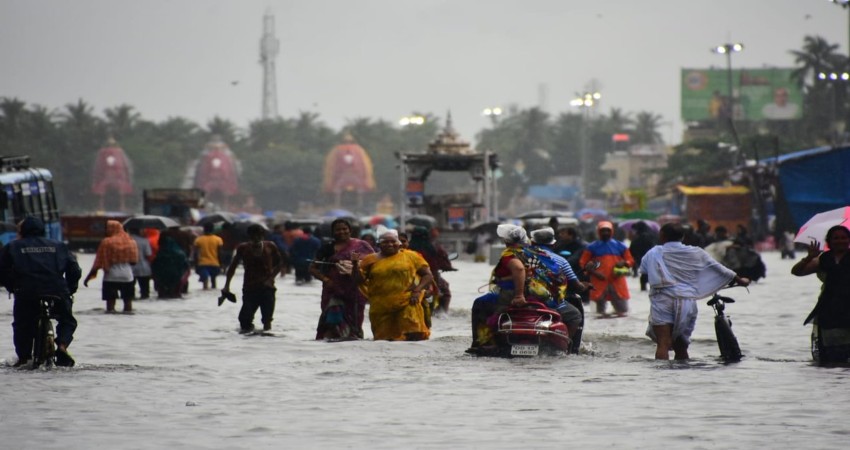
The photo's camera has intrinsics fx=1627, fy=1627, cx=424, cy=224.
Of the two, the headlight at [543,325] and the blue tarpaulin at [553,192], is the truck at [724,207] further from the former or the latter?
the blue tarpaulin at [553,192]

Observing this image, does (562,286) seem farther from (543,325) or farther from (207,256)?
(207,256)

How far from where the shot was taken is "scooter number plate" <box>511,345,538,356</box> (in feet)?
44.5

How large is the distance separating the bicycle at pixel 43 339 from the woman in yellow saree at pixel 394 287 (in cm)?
317

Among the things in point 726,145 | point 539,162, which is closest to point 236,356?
point 726,145

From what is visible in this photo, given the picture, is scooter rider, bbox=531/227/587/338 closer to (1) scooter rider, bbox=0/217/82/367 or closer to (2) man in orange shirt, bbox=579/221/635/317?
→ (1) scooter rider, bbox=0/217/82/367

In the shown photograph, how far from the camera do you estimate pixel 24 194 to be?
32531 millimetres

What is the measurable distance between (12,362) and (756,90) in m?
91.7

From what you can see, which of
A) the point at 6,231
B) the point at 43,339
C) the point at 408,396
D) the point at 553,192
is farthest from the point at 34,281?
the point at 553,192

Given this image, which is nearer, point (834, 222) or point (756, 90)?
point (834, 222)

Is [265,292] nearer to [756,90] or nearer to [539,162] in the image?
[756,90]

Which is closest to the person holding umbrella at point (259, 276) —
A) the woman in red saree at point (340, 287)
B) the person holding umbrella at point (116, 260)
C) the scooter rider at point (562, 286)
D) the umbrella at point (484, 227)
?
the woman in red saree at point (340, 287)

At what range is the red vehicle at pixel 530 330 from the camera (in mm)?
13570

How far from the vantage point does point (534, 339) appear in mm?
13562

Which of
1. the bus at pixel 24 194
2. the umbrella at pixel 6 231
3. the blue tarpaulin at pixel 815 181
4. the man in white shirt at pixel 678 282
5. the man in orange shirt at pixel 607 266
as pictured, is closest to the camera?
the man in white shirt at pixel 678 282
